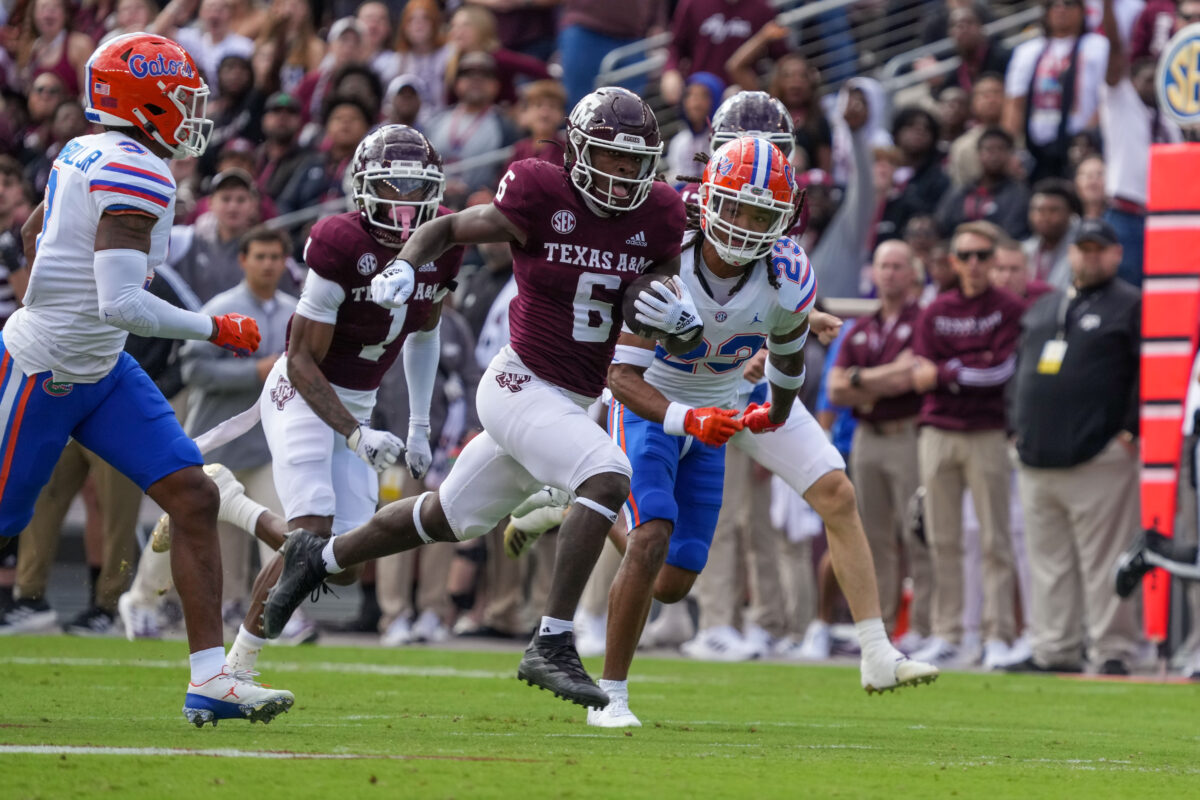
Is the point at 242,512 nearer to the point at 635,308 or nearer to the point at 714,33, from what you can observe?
the point at 635,308

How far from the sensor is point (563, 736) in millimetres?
5957

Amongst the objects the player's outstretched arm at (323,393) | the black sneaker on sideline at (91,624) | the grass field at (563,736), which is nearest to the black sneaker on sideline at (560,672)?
the grass field at (563,736)

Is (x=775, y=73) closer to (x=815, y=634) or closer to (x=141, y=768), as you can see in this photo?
(x=815, y=634)

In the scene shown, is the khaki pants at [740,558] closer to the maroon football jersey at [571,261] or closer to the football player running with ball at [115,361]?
the maroon football jersey at [571,261]

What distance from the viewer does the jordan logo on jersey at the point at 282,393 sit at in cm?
745

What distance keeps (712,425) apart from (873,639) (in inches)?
64.4

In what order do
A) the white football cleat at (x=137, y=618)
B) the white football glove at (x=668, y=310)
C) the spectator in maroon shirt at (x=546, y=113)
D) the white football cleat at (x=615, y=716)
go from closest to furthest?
the white football glove at (x=668, y=310)
the white football cleat at (x=615, y=716)
the white football cleat at (x=137, y=618)
the spectator in maroon shirt at (x=546, y=113)

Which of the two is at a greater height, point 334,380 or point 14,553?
point 334,380

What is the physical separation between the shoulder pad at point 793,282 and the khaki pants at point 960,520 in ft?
14.2

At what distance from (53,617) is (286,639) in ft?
5.21

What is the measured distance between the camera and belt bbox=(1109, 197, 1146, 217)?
37.3 feet

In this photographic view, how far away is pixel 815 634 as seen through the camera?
1117 centimetres

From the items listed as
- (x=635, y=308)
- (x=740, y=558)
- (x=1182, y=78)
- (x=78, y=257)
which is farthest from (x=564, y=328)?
(x=740, y=558)

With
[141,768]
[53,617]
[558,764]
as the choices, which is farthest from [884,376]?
[141,768]
